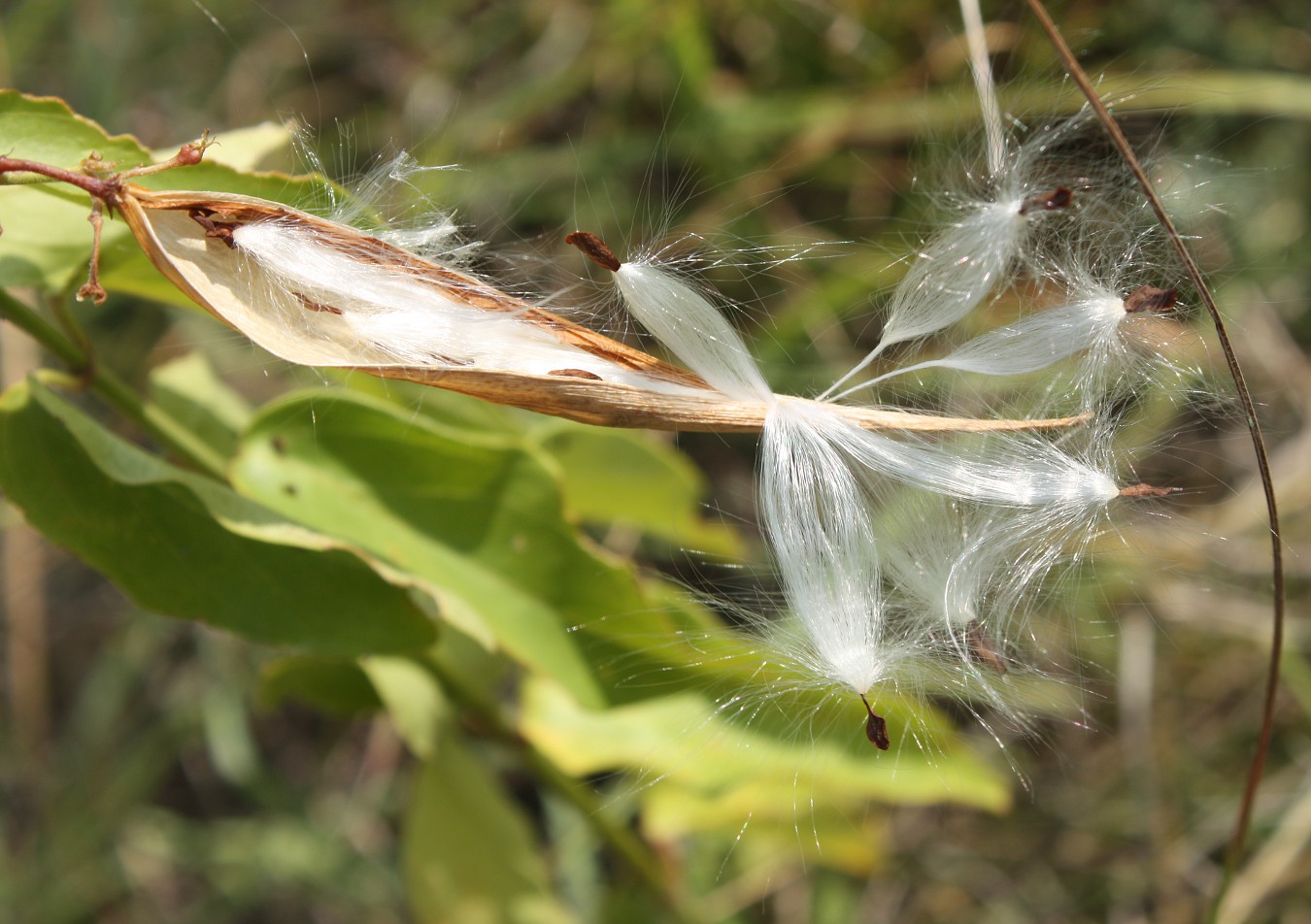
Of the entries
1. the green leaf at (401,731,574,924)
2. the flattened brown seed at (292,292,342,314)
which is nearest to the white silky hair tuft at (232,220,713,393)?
the flattened brown seed at (292,292,342,314)

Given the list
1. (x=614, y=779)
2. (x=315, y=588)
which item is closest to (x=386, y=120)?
(x=614, y=779)

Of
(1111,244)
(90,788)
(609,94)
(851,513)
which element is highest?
(1111,244)

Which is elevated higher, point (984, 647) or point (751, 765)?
point (984, 647)

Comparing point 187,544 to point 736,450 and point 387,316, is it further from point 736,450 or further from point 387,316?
point 736,450

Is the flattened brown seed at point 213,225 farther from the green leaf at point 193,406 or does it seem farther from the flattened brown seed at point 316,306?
the green leaf at point 193,406

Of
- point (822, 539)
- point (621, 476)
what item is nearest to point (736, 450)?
point (621, 476)

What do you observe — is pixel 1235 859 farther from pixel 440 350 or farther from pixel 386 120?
pixel 386 120
